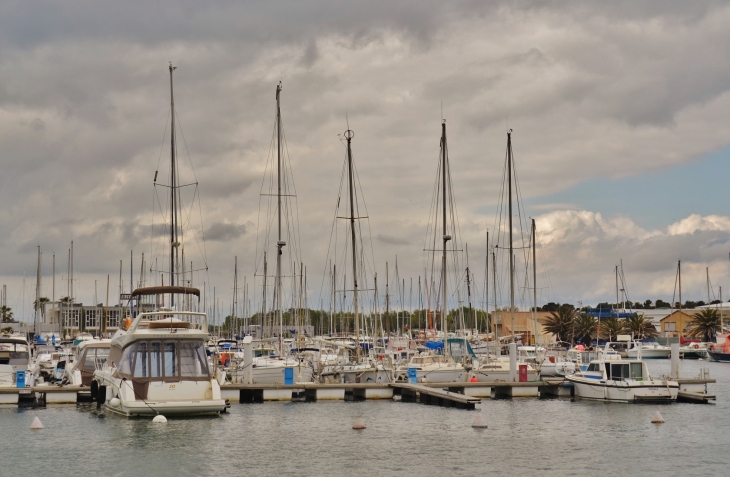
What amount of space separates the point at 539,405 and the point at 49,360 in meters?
43.1

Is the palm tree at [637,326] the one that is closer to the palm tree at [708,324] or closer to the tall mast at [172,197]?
the palm tree at [708,324]

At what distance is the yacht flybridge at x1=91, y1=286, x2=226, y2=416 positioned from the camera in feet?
134

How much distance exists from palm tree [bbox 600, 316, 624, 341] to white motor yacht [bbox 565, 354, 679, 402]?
78.4 m

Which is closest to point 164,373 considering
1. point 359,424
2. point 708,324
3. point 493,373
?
point 359,424

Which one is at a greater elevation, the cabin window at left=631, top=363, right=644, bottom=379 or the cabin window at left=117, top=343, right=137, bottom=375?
the cabin window at left=117, top=343, right=137, bottom=375

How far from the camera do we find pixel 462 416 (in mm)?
45469

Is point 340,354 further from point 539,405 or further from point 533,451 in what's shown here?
point 533,451

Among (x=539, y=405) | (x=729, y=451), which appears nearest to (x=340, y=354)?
(x=539, y=405)

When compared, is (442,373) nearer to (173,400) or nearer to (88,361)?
(88,361)

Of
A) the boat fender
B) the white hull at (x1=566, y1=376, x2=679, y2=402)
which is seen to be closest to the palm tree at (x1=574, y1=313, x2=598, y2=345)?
the white hull at (x1=566, y1=376, x2=679, y2=402)

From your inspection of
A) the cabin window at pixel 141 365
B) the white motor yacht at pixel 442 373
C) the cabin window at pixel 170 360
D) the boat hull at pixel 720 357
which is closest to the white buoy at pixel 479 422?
the cabin window at pixel 170 360

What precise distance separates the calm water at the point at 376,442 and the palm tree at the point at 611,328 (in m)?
82.7

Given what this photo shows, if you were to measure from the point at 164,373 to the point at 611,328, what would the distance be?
100526 mm

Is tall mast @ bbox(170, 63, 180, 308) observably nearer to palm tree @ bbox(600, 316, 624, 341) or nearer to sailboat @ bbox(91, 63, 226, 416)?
sailboat @ bbox(91, 63, 226, 416)
